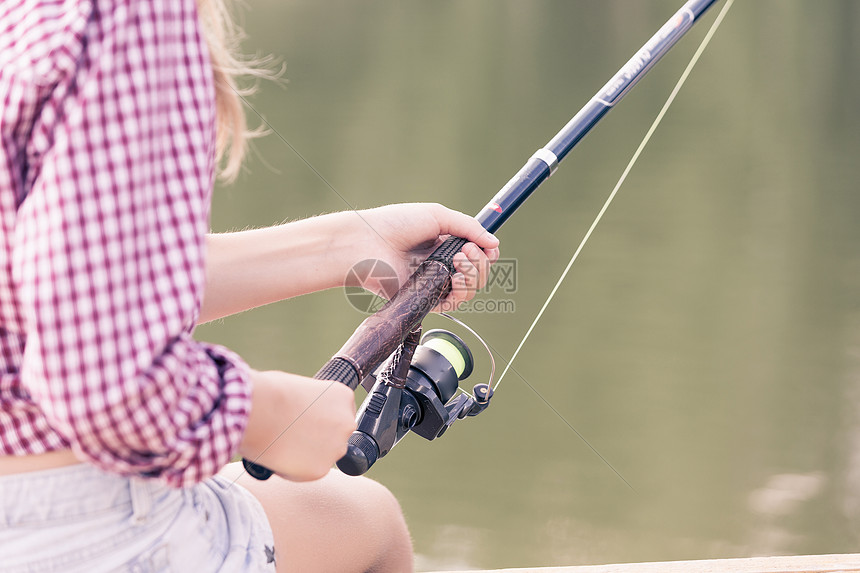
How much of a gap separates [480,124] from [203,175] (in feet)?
21.9

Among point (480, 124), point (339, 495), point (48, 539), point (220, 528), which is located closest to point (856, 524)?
point (339, 495)

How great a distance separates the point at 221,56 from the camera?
0.85 metres

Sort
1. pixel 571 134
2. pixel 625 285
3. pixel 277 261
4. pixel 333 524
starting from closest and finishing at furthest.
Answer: pixel 333 524, pixel 277 261, pixel 571 134, pixel 625 285

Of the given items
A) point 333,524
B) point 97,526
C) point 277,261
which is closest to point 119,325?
point 97,526

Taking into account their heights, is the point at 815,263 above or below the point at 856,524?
above

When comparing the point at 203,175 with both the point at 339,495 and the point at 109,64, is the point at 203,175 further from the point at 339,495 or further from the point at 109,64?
the point at 339,495

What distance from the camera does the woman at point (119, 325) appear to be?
1.94ft

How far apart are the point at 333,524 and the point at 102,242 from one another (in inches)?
18.5

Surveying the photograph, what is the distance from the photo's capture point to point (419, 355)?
4.00 ft

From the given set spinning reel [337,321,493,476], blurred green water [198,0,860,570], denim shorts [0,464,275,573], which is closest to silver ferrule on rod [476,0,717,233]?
spinning reel [337,321,493,476]

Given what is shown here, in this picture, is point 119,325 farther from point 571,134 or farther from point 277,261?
point 571,134

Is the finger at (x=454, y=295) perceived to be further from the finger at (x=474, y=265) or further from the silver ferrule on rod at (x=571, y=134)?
the silver ferrule on rod at (x=571, y=134)

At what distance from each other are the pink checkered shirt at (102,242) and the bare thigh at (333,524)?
268 millimetres

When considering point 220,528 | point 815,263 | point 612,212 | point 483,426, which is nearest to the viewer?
point 220,528
